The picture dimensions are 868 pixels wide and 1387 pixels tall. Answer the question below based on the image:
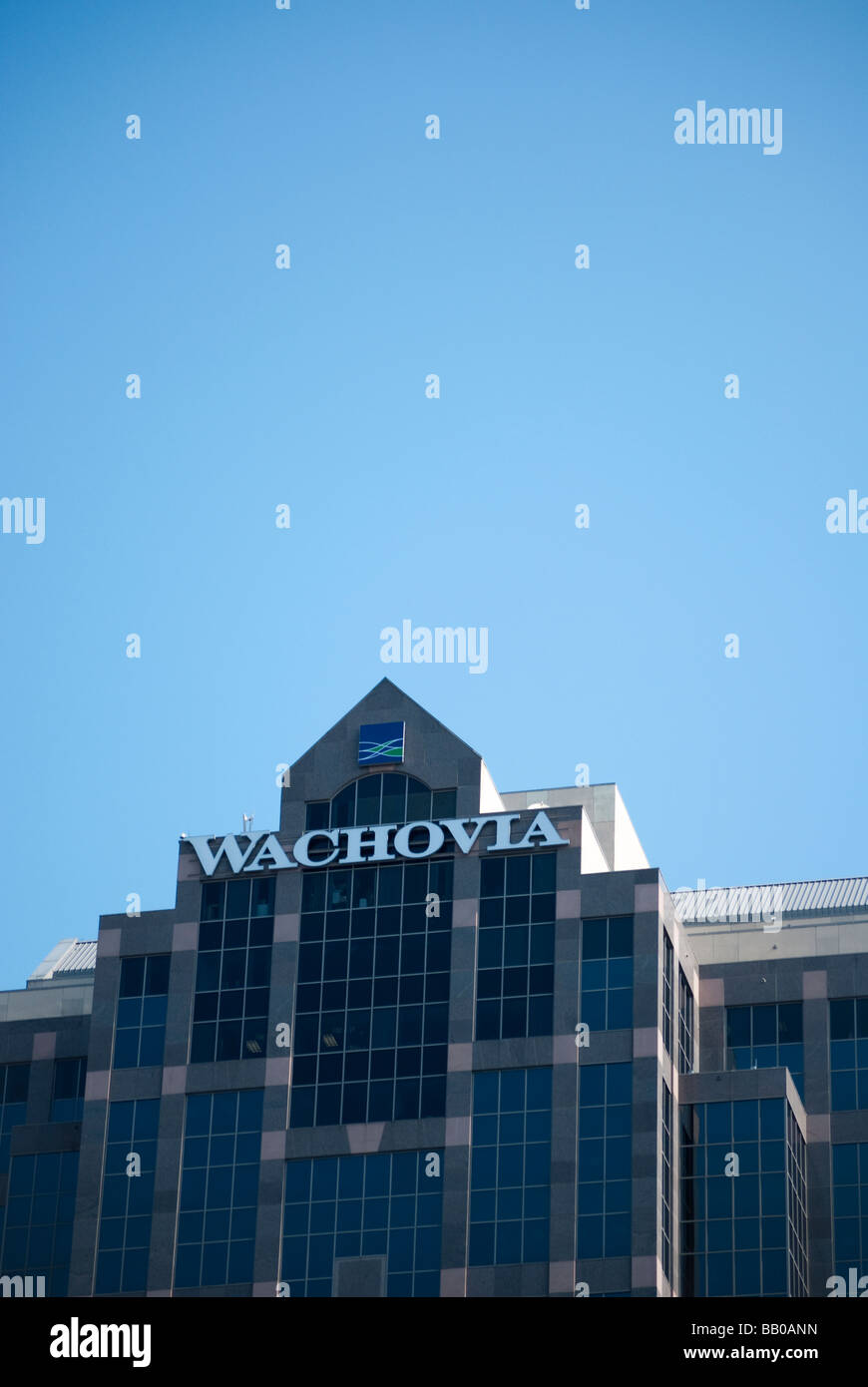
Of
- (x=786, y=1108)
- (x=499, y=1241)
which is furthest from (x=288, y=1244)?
(x=786, y=1108)

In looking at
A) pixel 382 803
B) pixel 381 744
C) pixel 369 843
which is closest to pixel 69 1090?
pixel 369 843

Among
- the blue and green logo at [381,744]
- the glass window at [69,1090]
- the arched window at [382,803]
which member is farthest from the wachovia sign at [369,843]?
the glass window at [69,1090]

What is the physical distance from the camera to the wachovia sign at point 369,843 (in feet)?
343

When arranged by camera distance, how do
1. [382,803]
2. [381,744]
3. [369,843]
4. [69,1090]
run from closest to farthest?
1. [369,843]
2. [382,803]
3. [381,744]
4. [69,1090]

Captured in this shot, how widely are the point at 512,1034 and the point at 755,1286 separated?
15259 mm

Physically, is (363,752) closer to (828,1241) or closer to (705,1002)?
(705,1002)

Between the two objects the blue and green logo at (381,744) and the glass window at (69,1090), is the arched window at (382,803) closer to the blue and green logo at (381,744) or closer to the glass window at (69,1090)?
the blue and green logo at (381,744)

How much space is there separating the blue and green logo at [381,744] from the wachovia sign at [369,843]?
3.42 m

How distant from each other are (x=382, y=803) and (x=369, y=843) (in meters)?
2.47

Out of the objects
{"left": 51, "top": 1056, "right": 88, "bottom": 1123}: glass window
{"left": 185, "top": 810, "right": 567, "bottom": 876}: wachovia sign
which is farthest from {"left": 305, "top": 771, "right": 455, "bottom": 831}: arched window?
{"left": 51, "top": 1056, "right": 88, "bottom": 1123}: glass window

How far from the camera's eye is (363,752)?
108 meters

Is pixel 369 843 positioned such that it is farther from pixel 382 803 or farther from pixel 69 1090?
pixel 69 1090

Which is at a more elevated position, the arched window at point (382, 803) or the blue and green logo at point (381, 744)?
the blue and green logo at point (381, 744)

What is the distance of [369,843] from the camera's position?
106m
